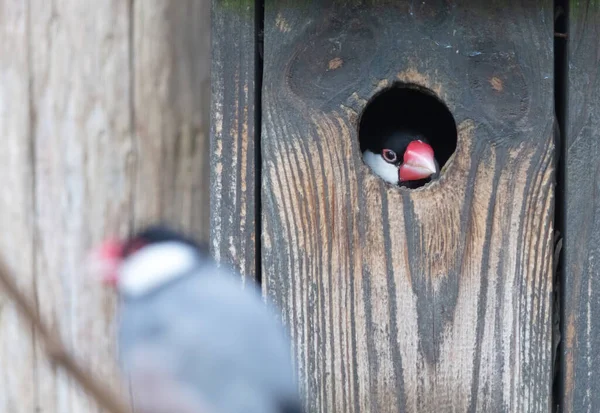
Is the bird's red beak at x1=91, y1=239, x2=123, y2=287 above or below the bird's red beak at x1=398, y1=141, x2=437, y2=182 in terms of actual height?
below

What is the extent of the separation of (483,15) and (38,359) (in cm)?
107

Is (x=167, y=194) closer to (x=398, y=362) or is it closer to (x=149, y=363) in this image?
(x=149, y=363)

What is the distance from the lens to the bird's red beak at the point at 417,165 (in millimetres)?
1681

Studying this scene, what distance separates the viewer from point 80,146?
1.76m

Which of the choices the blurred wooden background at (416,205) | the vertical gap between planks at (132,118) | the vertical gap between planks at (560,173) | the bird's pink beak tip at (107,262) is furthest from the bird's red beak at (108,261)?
the vertical gap between planks at (560,173)

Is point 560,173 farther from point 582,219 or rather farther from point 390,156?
point 390,156

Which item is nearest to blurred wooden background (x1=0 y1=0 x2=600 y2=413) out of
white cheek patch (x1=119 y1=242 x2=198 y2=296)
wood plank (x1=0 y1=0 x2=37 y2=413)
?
white cheek patch (x1=119 y1=242 x2=198 y2=296)

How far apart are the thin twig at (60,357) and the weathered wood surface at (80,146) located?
1.11 meters

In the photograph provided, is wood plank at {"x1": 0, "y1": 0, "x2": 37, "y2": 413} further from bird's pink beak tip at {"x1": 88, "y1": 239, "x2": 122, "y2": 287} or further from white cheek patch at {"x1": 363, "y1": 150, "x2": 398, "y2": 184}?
white cheek patch at {"x1": 363, "y1": 150, "x2": 398, "y2": 184}

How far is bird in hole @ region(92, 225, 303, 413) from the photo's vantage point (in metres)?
1.38

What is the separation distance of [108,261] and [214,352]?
1.08ft

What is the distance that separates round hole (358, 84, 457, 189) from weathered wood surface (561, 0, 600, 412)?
446mm

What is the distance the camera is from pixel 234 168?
4.59 feet

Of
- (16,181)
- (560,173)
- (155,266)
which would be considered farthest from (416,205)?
(16,181)
